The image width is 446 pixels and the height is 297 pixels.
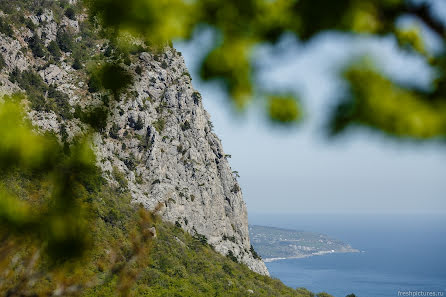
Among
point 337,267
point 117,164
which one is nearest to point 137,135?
point 117,164

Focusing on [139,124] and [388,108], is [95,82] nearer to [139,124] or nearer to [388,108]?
[388,108]

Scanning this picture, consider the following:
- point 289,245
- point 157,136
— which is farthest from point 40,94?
point 289,245

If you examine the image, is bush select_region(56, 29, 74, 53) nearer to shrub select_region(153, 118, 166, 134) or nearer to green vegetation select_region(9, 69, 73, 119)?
green vegetation select_region(9, 69, 73, 119)

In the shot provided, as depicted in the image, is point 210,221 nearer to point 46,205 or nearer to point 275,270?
point 46,205

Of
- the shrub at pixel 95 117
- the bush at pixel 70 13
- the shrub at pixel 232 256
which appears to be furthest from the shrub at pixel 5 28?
the shrub at pixel 95 117

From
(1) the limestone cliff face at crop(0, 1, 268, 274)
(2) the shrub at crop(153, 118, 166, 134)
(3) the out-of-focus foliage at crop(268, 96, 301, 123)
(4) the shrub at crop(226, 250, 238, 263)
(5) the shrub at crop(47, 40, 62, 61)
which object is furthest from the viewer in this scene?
(4) the shrub at crop(226, 250, 238, 263)

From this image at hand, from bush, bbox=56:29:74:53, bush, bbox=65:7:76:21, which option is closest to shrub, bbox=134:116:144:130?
bush, bbox=56:29:74:53
